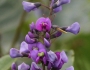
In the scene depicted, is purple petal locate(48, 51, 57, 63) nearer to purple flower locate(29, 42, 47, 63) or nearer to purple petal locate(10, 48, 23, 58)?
purple flower locate(29, 42, 47, 63)

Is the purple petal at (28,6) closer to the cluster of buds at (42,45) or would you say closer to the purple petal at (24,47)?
the cluster of buds at (42,45)

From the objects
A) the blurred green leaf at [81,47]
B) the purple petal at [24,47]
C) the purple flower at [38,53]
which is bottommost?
the blurred green leaf at [81,47]

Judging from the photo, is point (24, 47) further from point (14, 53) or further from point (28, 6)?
point (28, 6)

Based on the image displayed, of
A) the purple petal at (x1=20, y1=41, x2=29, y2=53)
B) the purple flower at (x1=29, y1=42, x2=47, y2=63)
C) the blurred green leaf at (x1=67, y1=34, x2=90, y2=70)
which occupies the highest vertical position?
the purple petal at (x1=20, y1=41, x2=29, y2=53)

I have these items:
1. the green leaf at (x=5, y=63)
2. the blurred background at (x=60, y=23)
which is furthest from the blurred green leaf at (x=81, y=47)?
the green leaf at (x=5, y=63)

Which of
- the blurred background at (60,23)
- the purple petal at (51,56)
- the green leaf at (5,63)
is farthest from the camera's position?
the blurred background at (60,23)

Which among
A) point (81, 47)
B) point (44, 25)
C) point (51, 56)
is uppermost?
point (44, 25)

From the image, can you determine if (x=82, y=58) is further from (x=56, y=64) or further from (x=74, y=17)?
(x=56, y=64)

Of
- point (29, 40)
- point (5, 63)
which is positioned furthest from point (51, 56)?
point (5, 63)

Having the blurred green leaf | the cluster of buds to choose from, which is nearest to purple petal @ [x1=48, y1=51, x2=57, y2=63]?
the cluster of buds

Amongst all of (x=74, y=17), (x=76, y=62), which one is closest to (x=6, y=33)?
(x=74, y=17)
